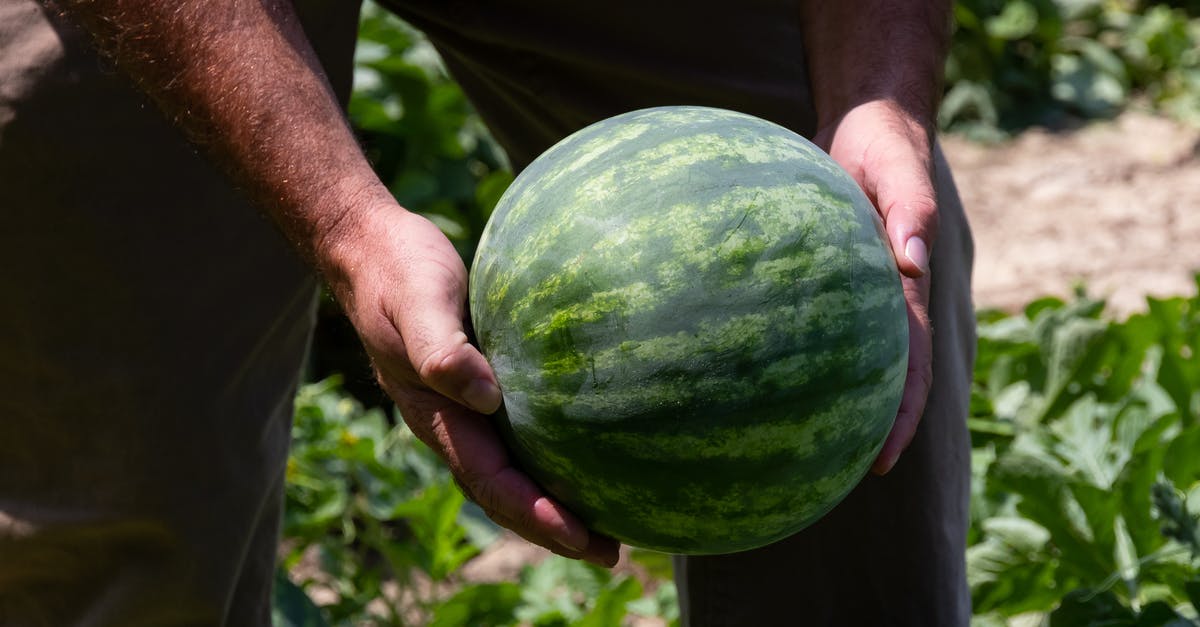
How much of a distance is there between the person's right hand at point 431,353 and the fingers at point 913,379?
383 mm

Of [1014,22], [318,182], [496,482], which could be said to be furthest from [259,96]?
[1014,22]

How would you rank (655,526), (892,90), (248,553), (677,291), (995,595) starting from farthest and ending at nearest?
1. (995,595)
2. (248,553)
3. (892,90)
4. (655,526)
5. (677,291)

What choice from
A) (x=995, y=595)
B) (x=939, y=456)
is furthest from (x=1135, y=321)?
(x=939, y=456)

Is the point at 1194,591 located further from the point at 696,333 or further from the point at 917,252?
the point at 696,333

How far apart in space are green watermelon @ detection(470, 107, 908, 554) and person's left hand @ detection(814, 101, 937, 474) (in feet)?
0.44

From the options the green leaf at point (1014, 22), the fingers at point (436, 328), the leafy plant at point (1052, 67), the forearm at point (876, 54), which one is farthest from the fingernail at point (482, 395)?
the green leaf at point (1014, 22)

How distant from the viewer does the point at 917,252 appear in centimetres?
171

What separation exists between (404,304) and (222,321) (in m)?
0.66

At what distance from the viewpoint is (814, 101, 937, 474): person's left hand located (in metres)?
1.73

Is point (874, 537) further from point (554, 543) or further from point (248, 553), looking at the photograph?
point (248, 553)

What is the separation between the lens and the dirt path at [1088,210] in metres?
4.61

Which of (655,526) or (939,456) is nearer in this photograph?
(655,526)

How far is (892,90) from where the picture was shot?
6.64 ft

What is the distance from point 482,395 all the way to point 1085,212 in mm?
4155
